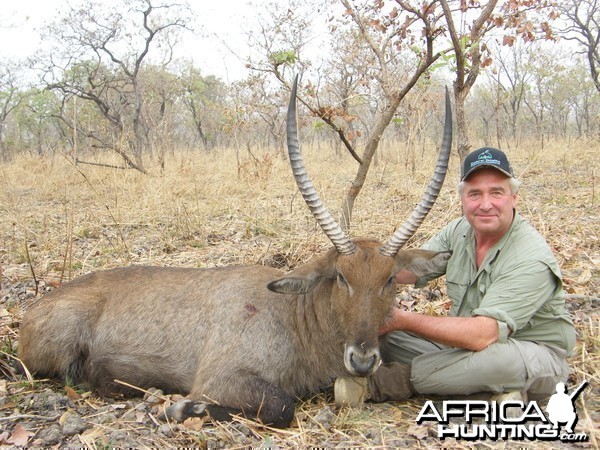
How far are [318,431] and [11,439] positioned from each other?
189 cm

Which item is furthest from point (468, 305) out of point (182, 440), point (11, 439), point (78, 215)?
point (78, 215)

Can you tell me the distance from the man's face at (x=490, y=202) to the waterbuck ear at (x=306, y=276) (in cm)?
101

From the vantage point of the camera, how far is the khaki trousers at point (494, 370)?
3.31 meters

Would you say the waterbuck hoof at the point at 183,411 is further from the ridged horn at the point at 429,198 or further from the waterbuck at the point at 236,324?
the ridged horn at the point at 429,198

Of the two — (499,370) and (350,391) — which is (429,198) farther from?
(350,391)

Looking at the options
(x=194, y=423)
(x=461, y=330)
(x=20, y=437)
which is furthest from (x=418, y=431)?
(x=20, y=437)

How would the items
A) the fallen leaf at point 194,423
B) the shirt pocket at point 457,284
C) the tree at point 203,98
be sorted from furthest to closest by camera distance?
the tree at point 203,98, the shirt pocket at point 457,284, the fallen leaf at point 194,423

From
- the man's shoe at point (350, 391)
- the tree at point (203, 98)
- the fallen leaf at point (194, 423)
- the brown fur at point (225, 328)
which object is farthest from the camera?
the tree at point (203, 98)

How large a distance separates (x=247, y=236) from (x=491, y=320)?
4807 millimetres

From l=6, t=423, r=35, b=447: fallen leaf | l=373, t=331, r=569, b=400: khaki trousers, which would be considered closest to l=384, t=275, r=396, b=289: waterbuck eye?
l=373, t=331, r=569, b=400: khaki trousers

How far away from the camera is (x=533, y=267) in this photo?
10.9 feet

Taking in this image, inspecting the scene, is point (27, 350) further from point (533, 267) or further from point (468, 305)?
point (533, 267)

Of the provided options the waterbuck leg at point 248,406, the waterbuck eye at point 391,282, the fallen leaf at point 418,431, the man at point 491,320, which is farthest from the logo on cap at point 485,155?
the waterbuck leg at point 248,406

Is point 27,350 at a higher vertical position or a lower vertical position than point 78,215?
lower
